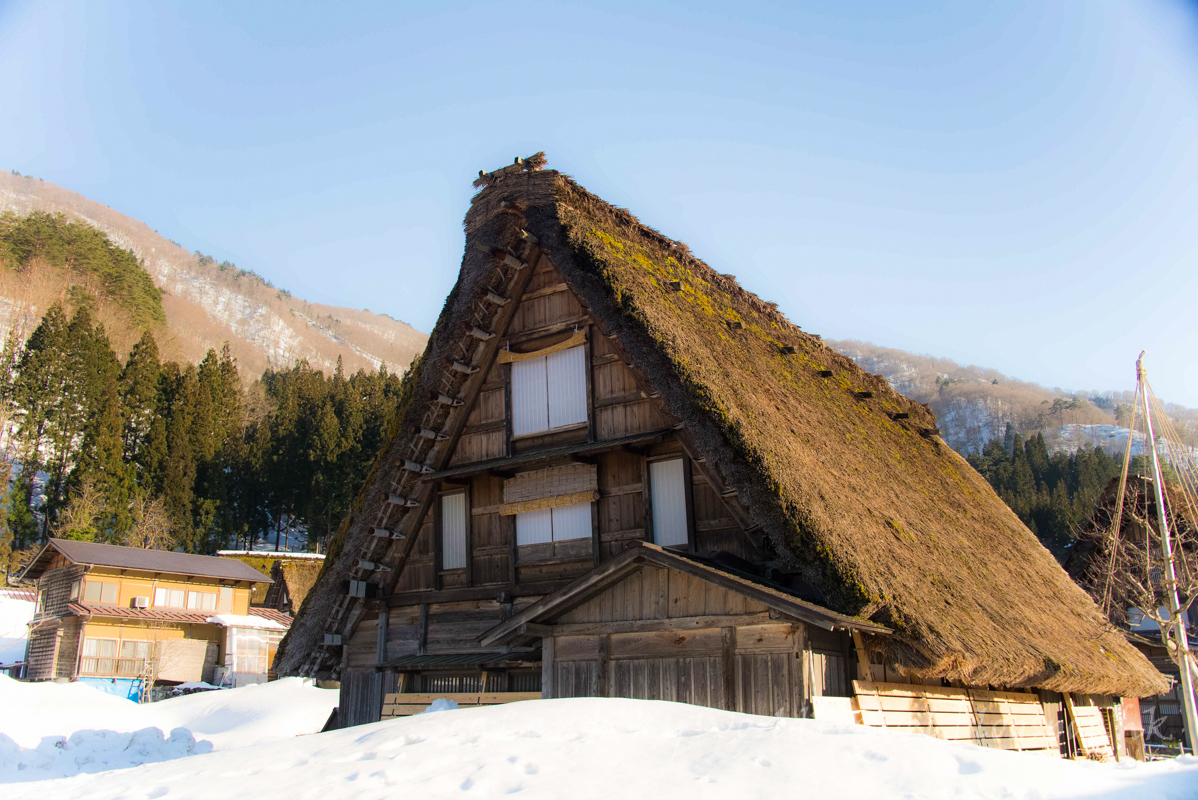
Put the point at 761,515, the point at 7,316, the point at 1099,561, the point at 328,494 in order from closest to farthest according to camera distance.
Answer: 1. the point at 761,515
2. the point at 1099,561
3. the point at 328,494
4. the point at 7,316

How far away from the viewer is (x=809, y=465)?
1094 centimetres

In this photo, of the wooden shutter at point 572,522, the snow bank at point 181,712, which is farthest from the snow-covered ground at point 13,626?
the wooden shutter at point 572,522

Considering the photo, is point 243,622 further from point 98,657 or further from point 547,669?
point 547,669

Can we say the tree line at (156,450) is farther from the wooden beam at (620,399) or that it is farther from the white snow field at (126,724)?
the wooden beam at (620,399)

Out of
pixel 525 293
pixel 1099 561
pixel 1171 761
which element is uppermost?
pixel 525 293

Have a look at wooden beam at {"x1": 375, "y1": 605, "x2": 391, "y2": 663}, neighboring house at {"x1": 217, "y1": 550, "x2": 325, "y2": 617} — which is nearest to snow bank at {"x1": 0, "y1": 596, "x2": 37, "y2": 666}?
neighboring house at {"x1": 217, "y1": 550, "x2": 325, "y2": 617}

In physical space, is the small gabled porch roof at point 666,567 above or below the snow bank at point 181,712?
above

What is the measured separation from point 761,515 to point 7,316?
240ft

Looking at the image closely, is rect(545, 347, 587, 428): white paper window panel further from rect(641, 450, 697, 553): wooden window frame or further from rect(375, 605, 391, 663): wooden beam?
rect(375, 605, 391, 663): wooden beam

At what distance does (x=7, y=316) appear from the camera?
66188 millimetres

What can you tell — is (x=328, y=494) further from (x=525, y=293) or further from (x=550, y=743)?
(x=550, y=743)

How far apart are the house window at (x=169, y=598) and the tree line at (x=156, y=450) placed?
8.16 meters

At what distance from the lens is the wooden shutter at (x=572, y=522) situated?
12219 millimetres

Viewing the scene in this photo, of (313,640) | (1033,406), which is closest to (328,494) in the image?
(313,640)
